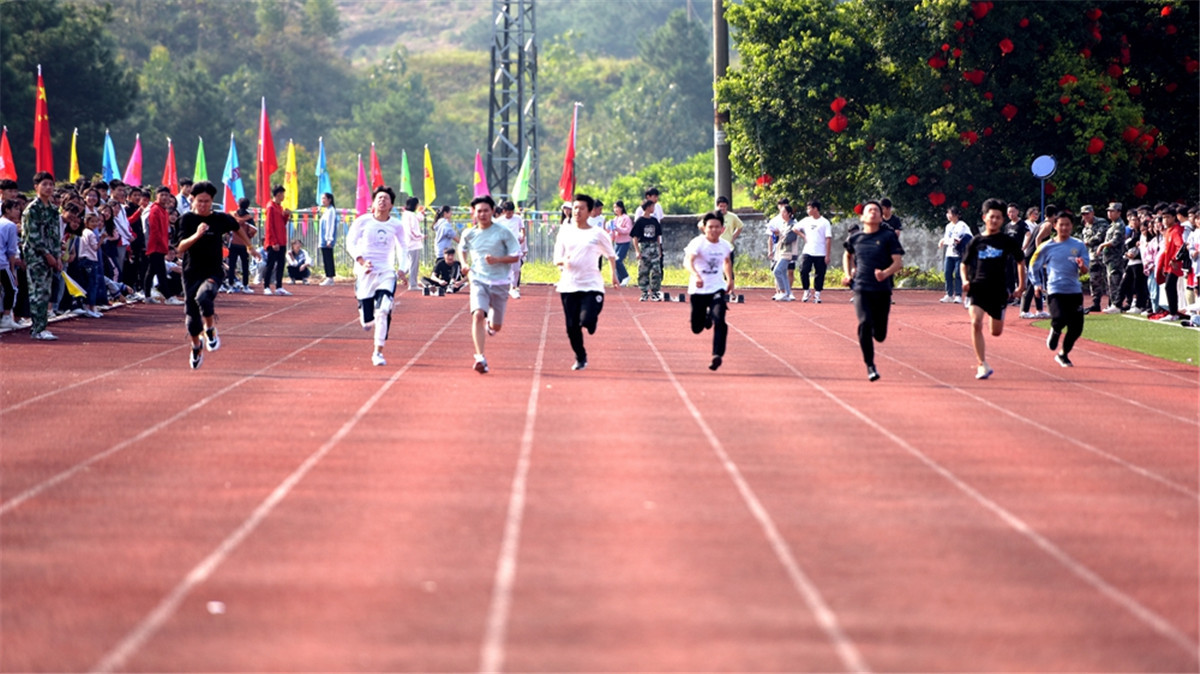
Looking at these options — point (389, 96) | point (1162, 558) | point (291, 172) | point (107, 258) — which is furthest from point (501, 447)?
point (389, 96)

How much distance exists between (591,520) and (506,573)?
1311 mm

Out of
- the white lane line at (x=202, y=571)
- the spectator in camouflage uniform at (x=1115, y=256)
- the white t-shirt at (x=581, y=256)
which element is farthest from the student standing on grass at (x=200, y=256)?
the spectator in camouflage uniform at (x=1115, y=256)

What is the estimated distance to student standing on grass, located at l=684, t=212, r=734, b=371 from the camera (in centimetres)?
1662

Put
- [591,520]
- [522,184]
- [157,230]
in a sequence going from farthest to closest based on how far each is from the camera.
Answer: [522,184]
[157,230]
[591,520]

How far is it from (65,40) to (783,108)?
36.0m

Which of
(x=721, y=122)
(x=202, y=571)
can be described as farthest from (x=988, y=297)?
(x=721, y=122)

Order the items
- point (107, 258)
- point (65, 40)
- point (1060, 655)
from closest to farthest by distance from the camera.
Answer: point (1060, 655) < point (107, 258) < point (65, 40)

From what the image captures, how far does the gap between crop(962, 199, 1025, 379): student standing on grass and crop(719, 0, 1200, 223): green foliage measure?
695 inches

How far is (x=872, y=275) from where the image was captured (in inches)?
627

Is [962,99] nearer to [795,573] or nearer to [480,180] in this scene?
[480,180]

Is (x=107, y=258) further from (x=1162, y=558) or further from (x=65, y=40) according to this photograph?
(x=65, y=40)

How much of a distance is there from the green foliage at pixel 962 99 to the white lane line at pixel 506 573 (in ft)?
79.0

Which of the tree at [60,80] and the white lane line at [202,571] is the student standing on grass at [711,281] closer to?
the white lane line at [202,571]

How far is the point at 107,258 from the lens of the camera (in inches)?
978
